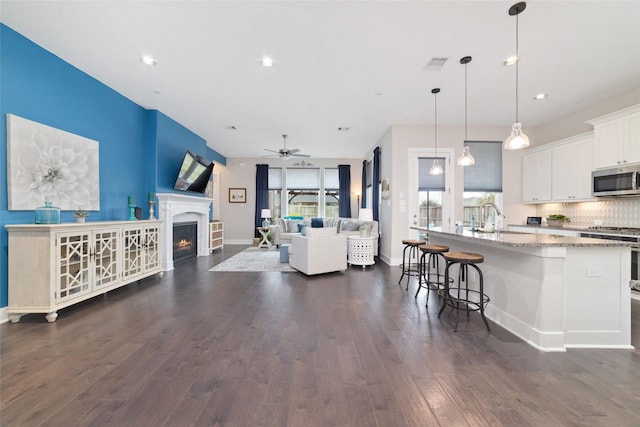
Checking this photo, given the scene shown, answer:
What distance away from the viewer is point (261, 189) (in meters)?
8.81

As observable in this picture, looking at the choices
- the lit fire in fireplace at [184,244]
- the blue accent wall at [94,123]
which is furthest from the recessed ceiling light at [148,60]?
the lit fire in fireplace at [184,244]

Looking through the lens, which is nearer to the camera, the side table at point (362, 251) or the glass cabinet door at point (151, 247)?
the glass cabinet door at point (151, 247)

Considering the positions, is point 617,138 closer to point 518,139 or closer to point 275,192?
point 518,139

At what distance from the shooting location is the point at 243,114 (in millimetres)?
4914

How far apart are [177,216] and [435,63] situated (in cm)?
555

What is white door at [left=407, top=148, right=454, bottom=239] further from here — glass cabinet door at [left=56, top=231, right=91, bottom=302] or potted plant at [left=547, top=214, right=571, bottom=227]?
glass cabinet door at [left=56, top=231, right=91, bottom=302]

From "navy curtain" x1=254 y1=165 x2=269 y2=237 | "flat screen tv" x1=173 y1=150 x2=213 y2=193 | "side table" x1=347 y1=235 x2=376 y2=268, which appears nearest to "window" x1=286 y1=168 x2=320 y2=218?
"navy curtain" x1=254 y1=165 x2=269 y2=237

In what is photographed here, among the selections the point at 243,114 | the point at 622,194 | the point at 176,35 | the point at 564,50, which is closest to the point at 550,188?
the point at 622,194

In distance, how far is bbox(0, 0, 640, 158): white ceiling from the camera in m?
2.34

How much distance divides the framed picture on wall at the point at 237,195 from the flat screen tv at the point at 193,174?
8.69 feet

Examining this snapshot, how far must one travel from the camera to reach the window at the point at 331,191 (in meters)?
9.17

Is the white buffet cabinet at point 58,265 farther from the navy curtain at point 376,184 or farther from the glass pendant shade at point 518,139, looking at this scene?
the navy curtain at point 376,184

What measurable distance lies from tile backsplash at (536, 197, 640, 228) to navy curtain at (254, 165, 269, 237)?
7.58m

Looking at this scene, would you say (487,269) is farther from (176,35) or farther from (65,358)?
(176,35)
